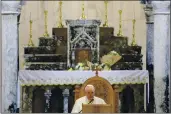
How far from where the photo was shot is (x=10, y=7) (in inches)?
613

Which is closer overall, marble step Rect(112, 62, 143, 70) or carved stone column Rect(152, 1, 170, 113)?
carved stone column Rect(152, 1, 170, 113)

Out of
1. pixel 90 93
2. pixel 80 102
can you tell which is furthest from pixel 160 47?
pixel 90 93

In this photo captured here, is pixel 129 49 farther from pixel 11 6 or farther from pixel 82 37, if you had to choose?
pixel 11 6

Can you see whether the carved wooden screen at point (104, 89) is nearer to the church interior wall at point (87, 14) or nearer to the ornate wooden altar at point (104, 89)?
the ornate wooden altar at point (104, 89)

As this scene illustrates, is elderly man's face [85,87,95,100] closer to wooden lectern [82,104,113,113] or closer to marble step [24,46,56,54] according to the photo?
wooden lectern [82,104,113,113]

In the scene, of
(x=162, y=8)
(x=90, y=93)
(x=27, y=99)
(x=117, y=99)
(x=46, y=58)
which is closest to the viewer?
(x=90, y=93)

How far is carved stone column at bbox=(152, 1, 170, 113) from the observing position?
15461mm

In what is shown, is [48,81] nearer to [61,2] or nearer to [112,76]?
[112,76]

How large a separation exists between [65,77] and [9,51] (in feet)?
3.53

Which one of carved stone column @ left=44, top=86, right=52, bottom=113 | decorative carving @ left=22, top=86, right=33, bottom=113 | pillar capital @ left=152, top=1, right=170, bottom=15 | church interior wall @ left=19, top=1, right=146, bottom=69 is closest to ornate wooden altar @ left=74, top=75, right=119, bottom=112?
carved stone column @ left=44, top=86, right=52, bottom=113

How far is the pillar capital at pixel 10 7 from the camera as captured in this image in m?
15.5

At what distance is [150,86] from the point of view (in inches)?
650

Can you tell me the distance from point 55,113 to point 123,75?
1555 millimetres

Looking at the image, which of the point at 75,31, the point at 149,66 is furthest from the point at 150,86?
the point at 75,31
